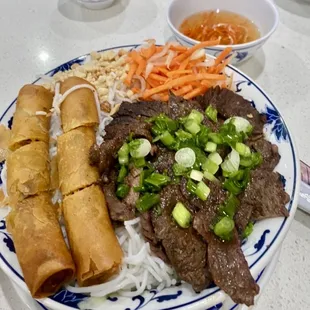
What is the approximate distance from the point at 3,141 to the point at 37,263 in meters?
0.63

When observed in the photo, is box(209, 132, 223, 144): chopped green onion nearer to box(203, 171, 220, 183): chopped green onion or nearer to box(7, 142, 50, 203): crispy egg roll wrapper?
box(203, 171, 220, 183): chopped green onion

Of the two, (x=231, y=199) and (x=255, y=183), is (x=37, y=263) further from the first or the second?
(x=255, y=183)

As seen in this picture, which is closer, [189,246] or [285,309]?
[189,246]

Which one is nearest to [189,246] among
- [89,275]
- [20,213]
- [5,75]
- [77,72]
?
[89,275]

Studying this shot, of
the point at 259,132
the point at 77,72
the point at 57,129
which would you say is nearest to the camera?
the point at 259,132

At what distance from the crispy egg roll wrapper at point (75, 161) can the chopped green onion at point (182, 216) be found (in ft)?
1.09

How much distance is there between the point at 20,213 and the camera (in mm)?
1414

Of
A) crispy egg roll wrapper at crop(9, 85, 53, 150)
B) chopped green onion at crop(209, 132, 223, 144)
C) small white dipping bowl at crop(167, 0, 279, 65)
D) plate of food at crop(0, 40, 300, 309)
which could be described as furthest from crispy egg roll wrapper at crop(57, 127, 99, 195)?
small white dipping bowl at crop(167, 0, 279, 65)

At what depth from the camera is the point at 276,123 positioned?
173 centimetres

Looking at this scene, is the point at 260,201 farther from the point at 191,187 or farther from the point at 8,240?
the point at 8,240

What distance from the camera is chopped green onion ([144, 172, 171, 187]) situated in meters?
1.41

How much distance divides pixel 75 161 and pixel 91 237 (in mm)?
319

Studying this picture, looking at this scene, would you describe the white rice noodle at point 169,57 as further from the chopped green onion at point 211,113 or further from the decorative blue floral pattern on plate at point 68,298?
the decorative blue floral pattern on plate at point 68,298

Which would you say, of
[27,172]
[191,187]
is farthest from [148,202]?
[27,172]
